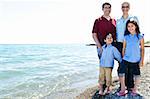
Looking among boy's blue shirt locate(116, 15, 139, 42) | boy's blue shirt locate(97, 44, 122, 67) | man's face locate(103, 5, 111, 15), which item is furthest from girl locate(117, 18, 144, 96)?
man's face locate(103, 5, 111, 15)

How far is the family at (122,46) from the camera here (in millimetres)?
7734

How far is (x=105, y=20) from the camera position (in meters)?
7.93

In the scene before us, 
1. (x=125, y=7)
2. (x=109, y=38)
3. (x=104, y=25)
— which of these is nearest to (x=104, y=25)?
(x=104, y=25)

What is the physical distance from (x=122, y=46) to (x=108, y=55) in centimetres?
41

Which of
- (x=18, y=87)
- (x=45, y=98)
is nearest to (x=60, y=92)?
(x=45, y=98)

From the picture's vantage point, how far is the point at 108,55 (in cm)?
818

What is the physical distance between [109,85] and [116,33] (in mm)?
1353

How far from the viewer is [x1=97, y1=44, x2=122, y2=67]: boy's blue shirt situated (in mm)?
8109

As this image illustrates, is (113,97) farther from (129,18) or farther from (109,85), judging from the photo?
(129,18)

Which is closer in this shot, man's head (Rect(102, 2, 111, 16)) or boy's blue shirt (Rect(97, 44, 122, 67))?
man's head (Rect(102, 2, 111, 16))

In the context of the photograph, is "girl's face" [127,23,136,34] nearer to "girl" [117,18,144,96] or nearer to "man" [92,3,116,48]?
"girl" [117,18,144,96]

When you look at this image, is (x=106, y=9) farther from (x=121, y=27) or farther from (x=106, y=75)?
(x=106, y=75)

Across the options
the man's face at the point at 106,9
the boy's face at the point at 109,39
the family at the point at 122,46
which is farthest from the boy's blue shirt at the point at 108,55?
the man's face at the point at 106,9

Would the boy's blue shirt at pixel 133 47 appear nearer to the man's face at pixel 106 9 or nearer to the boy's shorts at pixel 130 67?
the boy's shorts at pixel 130 67
